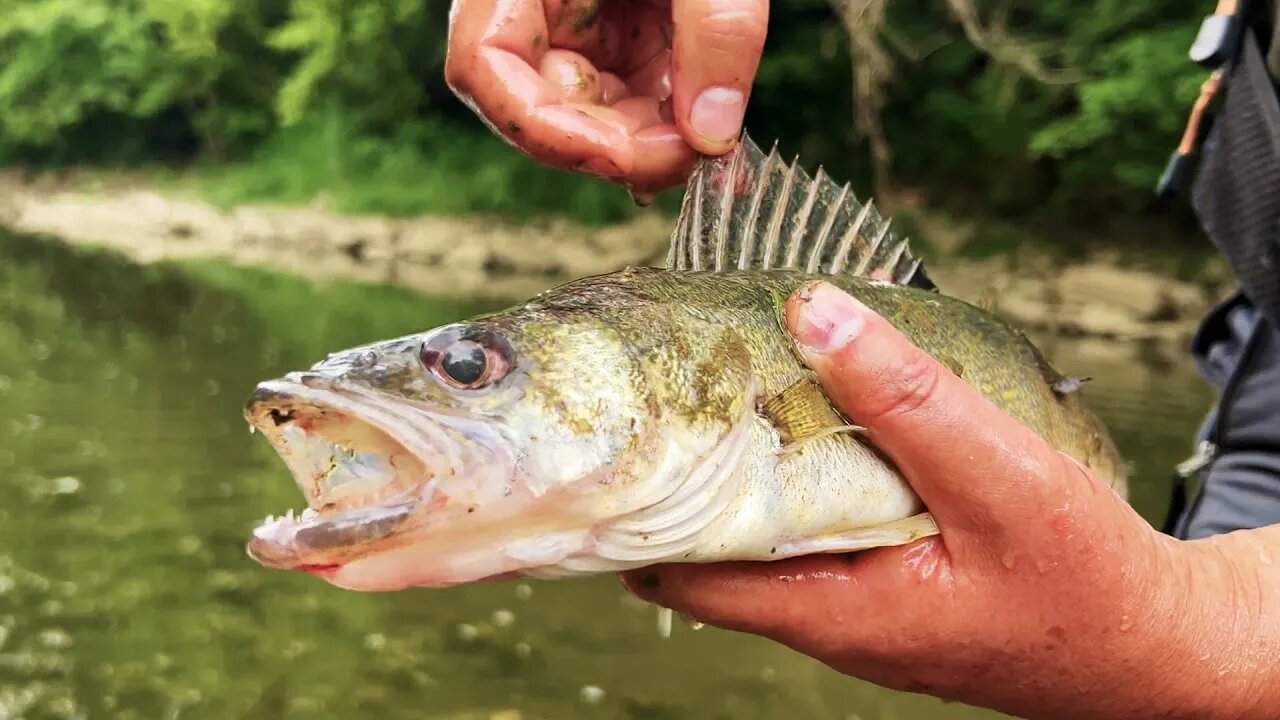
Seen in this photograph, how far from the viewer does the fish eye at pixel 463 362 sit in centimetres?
175

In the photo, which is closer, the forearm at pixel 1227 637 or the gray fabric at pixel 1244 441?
the forearm at pixel 1227 637

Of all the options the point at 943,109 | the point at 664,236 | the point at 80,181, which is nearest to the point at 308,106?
the point at 80,181

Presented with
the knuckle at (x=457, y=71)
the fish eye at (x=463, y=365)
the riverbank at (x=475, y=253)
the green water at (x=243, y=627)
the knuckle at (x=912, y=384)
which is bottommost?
the riverbank at (x=475, y=253)

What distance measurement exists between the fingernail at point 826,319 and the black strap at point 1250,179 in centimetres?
142

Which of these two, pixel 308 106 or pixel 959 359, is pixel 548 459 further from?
pixel 308 106

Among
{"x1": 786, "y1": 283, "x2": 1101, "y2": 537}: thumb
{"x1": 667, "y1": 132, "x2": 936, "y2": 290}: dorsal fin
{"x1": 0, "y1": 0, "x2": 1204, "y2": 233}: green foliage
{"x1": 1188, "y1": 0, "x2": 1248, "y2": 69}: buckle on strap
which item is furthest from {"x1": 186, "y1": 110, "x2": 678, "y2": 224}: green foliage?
{"x1": 786, "y1": 283, "x2": 1101, "y2": 537}: thumb

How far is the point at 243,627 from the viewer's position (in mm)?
5535

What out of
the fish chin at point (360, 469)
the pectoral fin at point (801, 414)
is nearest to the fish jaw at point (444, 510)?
the fish chin at point (360, 469)

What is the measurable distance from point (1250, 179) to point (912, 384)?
1561mm

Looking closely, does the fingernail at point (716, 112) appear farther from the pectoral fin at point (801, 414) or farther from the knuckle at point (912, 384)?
the knuckle at point (912, 384)

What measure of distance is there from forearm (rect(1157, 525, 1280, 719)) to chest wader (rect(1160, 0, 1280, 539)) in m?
0.67

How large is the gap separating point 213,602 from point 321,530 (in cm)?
470

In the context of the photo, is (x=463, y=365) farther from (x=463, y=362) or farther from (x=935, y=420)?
(x=935, y=420)

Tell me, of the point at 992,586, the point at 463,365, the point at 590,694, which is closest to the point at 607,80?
the point at 463,365
